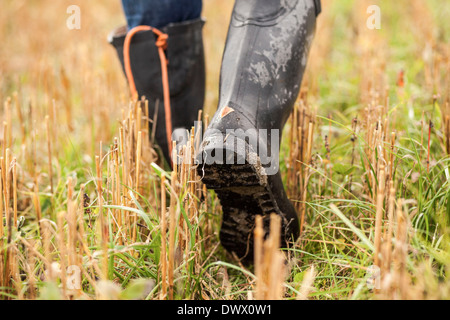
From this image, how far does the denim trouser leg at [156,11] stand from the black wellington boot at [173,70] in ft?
0.12

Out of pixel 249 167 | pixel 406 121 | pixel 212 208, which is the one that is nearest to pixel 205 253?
pixel 212 208

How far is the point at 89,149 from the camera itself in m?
Result: 1.99

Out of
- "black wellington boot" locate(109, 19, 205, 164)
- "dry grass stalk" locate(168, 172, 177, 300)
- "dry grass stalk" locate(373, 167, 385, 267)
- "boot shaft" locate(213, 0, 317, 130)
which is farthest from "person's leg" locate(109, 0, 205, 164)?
"dry grass stalk" locate(373, 167, 385, 267)

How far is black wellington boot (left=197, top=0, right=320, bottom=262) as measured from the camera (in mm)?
1033

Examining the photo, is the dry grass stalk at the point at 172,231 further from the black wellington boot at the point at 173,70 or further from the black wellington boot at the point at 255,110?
the black wellington boot at the point at 173,70

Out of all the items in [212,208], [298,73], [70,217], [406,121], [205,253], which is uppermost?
[298,73]

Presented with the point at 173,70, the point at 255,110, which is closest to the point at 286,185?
the point at 255,110

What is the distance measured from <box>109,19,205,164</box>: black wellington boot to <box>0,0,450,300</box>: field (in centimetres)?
6

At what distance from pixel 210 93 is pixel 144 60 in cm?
111

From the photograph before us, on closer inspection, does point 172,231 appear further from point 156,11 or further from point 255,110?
point 156,11

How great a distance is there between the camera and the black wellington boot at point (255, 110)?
103 centimetres

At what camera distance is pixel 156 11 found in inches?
58.1

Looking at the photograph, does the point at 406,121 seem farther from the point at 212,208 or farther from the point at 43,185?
the point at 43,185

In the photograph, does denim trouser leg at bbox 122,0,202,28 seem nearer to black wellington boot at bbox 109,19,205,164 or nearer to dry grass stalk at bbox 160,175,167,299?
black wellington boot at bbox 109,19,205,164
